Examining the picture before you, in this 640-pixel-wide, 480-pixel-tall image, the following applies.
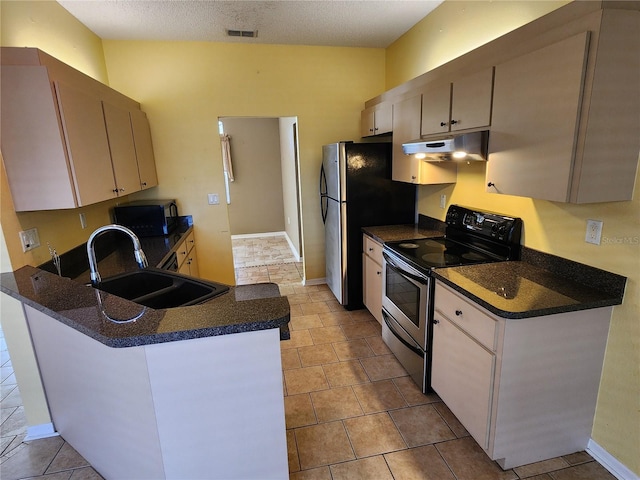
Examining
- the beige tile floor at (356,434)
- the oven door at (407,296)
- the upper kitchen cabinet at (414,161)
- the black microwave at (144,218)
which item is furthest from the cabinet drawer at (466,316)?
the black microwave at (144,218)

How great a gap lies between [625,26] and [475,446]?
2097mm

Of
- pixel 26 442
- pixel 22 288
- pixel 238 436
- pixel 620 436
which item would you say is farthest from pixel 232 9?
pixel 620 436

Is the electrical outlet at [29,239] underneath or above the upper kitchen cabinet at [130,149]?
underneath

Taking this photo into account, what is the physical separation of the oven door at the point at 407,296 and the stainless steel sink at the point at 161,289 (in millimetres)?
1221

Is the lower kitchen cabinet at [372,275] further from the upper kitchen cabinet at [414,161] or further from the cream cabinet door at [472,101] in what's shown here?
the cream cabinet door at [472,101]

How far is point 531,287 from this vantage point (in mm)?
1752

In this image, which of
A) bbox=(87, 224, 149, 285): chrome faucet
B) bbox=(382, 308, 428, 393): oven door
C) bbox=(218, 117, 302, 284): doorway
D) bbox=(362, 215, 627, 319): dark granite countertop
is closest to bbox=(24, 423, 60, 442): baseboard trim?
bbox=(87, 224, 149, 285): chrome faucet

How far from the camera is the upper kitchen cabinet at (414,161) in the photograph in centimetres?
267

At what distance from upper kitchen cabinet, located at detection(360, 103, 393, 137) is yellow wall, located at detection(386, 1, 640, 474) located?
75cm

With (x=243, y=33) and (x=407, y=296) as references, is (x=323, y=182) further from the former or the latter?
(x=407, y=296)

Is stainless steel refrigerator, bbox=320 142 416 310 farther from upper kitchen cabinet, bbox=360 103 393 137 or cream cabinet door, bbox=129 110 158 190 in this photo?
cream cabinet door, bbox=129 110 158 190

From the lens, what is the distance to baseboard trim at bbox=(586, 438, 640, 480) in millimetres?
1641

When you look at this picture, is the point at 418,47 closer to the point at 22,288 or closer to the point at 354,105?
the point at 354,105

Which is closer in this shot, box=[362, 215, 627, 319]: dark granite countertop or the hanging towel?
box=[362, 215, 627, 319]: dark granite countertop
